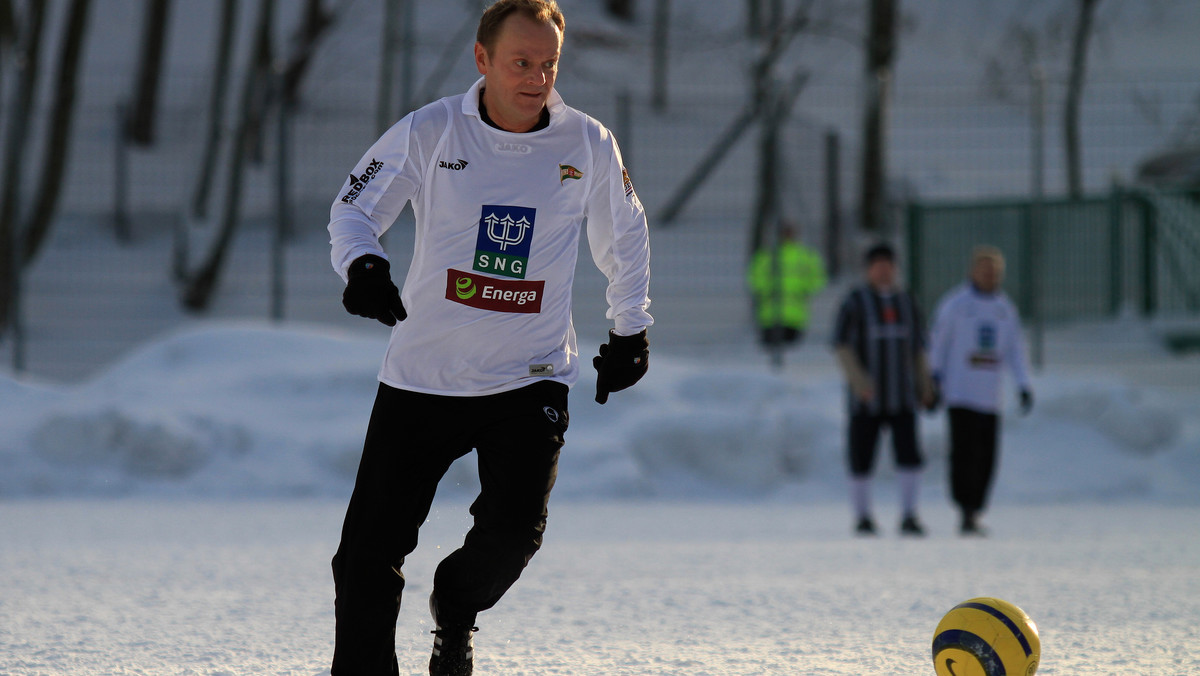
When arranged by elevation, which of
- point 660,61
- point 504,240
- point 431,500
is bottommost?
point 431,500

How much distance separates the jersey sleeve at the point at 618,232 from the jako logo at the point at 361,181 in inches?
22.1

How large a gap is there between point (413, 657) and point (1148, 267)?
1291 centimetres

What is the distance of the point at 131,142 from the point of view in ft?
47.3

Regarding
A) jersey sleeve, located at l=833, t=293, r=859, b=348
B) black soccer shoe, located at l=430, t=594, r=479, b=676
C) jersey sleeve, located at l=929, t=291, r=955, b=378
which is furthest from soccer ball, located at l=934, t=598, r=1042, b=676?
Answer: jersey sleeve, located at l=929, t=291, r=955, b=378

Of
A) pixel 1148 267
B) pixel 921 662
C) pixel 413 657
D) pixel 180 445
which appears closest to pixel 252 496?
pixel 180 445

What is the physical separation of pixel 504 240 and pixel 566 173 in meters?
0.24

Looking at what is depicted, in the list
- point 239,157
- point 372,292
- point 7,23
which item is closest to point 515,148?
point 372,292

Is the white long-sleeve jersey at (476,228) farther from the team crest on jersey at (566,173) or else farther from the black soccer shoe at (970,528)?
the black soccer shoe at (970,528)

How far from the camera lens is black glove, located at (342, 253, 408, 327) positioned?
295 cm

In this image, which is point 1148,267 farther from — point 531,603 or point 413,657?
point 413,657

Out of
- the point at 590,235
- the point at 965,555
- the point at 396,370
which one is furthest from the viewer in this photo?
the point at 965,555

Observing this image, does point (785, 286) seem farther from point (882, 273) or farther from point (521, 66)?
point (521, 66)

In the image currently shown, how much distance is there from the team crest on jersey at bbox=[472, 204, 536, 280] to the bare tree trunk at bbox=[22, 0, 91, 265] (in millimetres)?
10773

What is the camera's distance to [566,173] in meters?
3.34
